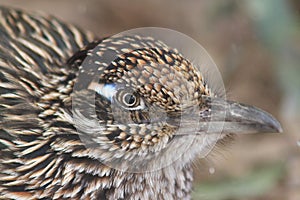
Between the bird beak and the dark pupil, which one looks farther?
the bird beak

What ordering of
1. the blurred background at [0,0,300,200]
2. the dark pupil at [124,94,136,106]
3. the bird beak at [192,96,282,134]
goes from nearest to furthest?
the dark pupil at [124,94,136,106] < the bird beak at [192,96,282,134] < the blurred background at [0,0,300,200]

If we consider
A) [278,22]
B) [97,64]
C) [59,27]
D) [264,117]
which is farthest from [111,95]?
[278,22]

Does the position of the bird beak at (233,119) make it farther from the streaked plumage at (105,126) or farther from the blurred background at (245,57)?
the blurred background at (245,57)

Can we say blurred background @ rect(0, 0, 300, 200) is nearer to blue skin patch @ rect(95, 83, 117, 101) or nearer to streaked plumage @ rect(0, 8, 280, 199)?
streaked plumage @ rect(0, 8, 280, 199)

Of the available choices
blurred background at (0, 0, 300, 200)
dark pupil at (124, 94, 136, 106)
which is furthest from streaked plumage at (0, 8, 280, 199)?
blurred background at (0, 0, 300, 200)

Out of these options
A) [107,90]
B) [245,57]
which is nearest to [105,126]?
[107,90]

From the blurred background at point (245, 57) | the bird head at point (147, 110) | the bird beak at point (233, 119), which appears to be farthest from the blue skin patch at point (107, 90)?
the blurred background at point (245, 57)
